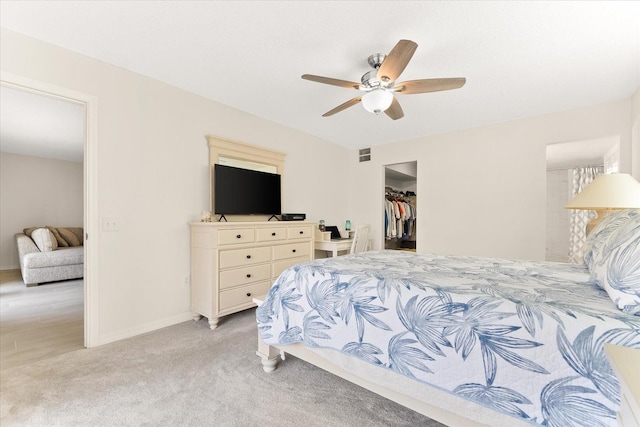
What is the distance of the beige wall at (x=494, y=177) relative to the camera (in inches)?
119

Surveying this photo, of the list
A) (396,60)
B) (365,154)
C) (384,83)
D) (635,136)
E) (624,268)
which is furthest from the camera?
(365,154)

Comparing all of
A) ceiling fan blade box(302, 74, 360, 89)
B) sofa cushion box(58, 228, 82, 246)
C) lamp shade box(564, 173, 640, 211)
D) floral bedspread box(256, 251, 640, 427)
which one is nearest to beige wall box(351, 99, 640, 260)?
lamp shade box(564, 173, 640, 211)

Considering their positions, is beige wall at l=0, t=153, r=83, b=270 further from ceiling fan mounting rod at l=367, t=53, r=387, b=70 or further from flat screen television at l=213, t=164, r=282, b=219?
ceiling fan mounting rod at l=367, t=53, r=387, b=70

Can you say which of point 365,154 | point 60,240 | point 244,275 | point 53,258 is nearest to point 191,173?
point 244,275

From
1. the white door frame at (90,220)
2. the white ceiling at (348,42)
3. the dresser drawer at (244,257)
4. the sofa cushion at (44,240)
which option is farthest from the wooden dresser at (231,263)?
the sofa cushion at (44,240)

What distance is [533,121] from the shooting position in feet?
10.8

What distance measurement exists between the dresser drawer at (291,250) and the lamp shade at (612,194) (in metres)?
2.71

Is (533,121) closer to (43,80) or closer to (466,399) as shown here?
(466,399)

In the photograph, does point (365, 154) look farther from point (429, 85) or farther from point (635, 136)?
point (635, 136)

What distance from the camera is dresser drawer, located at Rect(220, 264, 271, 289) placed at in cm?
261

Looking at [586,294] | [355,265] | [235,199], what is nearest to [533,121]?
[586,294]

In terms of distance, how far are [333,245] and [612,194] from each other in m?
2.84

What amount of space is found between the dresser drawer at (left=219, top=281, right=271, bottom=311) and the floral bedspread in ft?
3.38

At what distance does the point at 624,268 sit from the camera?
1001mm
